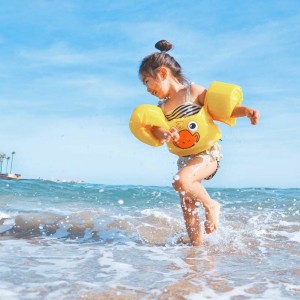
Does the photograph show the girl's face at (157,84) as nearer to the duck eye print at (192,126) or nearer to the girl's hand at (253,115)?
the duck eye print at (192,126)

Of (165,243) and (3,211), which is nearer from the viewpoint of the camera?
(165,243)

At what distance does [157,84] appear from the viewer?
473 cm

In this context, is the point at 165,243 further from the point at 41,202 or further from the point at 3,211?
the point at 41,202

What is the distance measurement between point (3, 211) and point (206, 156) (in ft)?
13.0

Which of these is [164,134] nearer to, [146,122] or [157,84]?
[146,122]

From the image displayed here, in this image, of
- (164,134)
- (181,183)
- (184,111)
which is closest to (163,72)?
(184,111)

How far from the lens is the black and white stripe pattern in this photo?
458cm

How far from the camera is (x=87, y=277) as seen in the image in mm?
2986

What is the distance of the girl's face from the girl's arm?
29.8 inches

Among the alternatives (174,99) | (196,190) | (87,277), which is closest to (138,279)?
(87,277)

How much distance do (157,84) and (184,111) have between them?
42cm

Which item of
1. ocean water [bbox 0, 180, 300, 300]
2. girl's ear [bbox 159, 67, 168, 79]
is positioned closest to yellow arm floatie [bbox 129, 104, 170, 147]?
girl's ear [bbox 159, 67, 168, 79]

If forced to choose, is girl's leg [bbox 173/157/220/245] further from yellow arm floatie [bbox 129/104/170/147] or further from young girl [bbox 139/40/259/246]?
yellow arm floatie [bbox 129/104/170/147]

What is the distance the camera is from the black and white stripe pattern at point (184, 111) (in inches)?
180
